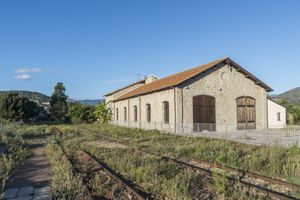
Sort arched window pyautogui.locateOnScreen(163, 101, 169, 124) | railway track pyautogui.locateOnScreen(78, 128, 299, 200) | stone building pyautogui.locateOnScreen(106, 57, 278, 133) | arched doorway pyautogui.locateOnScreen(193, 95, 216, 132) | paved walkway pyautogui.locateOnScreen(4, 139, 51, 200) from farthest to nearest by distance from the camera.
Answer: arched window pyautogui.locateOnScreen(163, 101, 169, 124)
arched doorway pyautogui.locateOnScreen(193, 95, 216, 132)
stone building pyautogui.locateOnScreen(106, 57, 278, 133)
paved walkway pyautogui.locateOnScreen(4, 139, 51, 200)
railway track pyautogui.locateOnScreen(78, 128, 299, 200)

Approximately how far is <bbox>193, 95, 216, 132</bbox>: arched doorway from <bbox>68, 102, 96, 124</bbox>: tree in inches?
1218

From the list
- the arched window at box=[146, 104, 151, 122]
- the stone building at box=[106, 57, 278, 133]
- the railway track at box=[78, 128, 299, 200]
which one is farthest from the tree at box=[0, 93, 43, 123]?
the railway track at box=[78, 128, 299, 200]

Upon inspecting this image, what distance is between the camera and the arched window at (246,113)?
27406 millimetres

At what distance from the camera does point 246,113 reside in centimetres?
2770

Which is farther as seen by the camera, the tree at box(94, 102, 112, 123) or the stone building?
the tree at box(94, 102, 112, 123)

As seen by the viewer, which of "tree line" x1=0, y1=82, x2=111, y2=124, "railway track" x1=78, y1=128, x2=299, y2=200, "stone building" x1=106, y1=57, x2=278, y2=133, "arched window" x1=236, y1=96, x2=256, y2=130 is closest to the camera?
"railway track" x1=78, y1=128, x2=299, y2=200

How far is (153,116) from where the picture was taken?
29.6m

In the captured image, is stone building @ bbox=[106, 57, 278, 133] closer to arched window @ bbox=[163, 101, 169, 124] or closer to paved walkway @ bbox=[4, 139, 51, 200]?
arched window @ bbox=[163, 101, 169, 124]

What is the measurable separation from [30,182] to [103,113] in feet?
135

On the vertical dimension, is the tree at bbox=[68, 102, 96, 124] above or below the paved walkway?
above

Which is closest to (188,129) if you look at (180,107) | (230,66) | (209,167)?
(180,107)

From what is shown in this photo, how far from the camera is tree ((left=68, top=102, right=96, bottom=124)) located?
5459 cm

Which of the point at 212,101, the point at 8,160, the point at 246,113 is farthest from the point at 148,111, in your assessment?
the point at 8,160

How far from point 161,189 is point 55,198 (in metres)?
2.10
